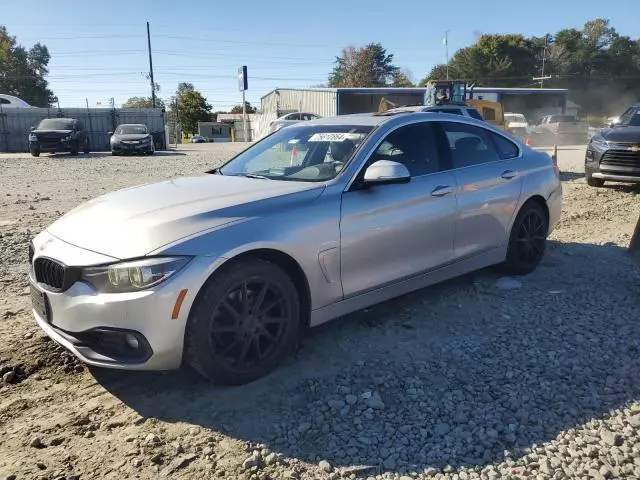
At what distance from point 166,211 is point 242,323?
82 centimetres

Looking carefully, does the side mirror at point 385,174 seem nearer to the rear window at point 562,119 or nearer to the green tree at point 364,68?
the rear window at point 562,119

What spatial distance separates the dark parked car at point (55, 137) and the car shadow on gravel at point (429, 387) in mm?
23019

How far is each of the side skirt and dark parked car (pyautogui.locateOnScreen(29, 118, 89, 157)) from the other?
75.8 feet

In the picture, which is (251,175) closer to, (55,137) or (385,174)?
(385,174)

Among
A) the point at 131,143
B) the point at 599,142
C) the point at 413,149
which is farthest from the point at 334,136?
the point at 131,143

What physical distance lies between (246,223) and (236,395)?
1.01m

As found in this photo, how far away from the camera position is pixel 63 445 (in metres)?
2.80

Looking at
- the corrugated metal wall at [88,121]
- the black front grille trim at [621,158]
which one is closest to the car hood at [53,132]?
the corrugated metal wall at [88,121]

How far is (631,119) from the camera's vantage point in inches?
471

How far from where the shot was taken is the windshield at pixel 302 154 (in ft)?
13.3

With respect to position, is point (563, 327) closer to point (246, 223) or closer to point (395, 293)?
point (395, 293)

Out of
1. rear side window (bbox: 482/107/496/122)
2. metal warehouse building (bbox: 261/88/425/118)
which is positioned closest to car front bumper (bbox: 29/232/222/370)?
rear side window (bbox: 482/107/496/122)

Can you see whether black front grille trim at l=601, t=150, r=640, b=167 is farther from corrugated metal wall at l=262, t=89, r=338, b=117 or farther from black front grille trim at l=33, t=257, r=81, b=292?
corrugated metal wall at l=262, t=89, r=338, b=117

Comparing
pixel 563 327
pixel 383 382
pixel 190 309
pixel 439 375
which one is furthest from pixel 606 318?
pixel 190 309
